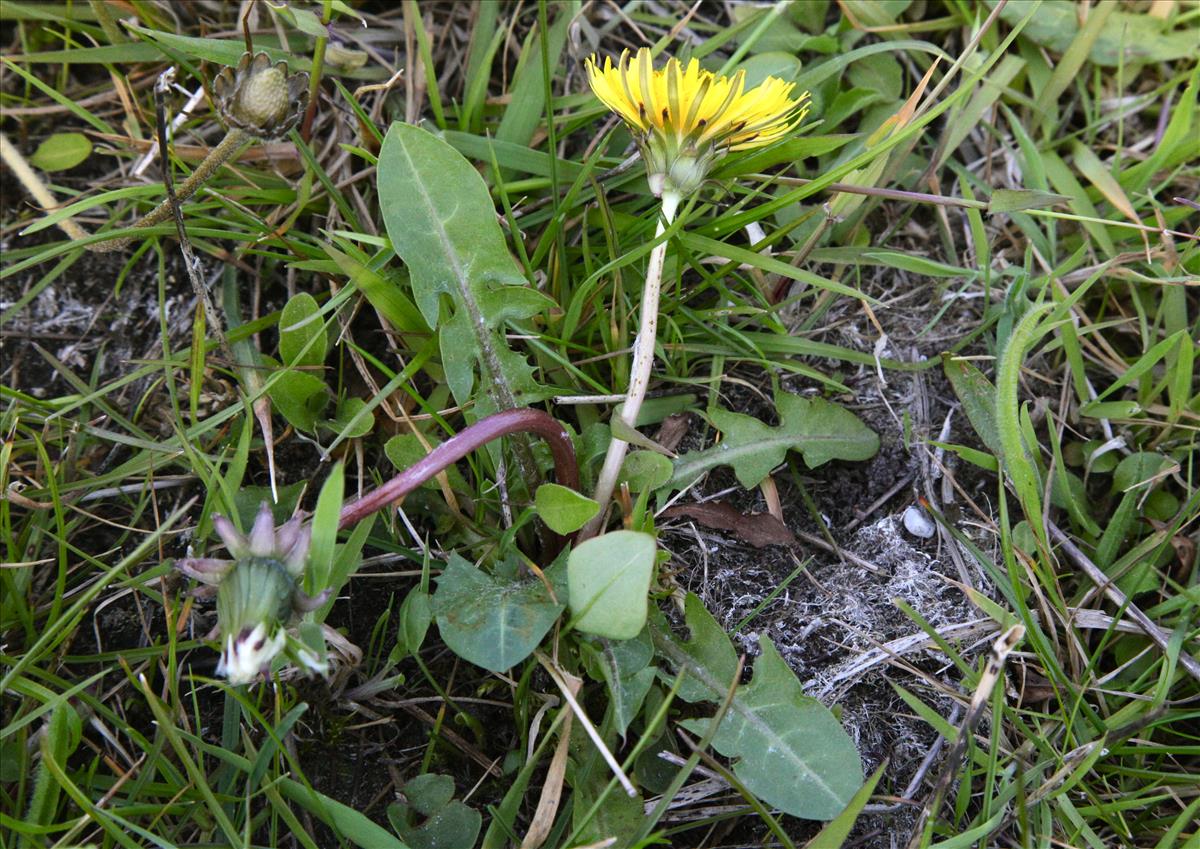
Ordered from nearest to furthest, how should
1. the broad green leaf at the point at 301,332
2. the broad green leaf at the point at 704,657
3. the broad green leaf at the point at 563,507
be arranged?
the broad green leaf at the point at 563,507 → the broad green leaf at the point at 704,657 → the broad green leaf at the point at 301,332

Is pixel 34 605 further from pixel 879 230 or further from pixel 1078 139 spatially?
pixel 1078 139

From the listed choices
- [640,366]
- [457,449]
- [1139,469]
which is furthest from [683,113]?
[1139,469]

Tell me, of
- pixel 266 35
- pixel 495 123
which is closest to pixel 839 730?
pixel 495 123

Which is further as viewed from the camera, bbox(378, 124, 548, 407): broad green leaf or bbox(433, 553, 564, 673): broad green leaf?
bbox(378, 124, 548, 407): broad green leaf

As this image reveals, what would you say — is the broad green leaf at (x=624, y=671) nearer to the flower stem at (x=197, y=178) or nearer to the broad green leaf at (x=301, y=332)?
the broad green leaf at (x=301, y=332)

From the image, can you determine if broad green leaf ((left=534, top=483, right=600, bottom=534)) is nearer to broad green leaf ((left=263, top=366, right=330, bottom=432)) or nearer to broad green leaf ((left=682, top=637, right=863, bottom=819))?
broad green leaf ((left=682, top=637, right=863, bottom=819))

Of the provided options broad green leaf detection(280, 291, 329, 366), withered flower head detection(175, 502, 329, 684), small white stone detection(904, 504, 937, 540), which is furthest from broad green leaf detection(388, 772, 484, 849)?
small white stone detection(904, 504, 937, 540)

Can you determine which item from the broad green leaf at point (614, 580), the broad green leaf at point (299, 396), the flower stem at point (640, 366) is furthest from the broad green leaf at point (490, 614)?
the broad green leaf at point (299, 396)
